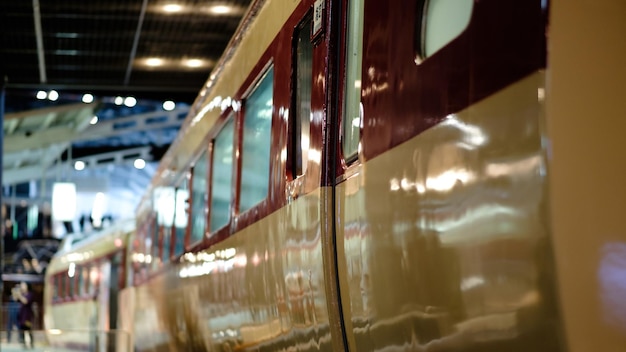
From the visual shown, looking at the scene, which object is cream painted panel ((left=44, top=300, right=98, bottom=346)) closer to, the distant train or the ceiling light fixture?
the ceiling light fixture

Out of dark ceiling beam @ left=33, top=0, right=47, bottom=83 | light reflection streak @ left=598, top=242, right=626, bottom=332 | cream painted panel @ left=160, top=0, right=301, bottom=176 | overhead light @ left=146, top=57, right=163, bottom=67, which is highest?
dark ceiling beam @ left=33, top=0, right=47, bottom=83

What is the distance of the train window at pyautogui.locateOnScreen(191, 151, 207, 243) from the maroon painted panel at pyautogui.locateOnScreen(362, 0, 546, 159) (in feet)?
14.2

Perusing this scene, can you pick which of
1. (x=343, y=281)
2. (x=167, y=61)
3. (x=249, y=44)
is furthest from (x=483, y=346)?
(x=167, y=61)

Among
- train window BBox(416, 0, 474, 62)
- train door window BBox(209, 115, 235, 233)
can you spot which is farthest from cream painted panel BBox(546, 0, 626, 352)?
train door window BBox(209, 115, 235, 233)

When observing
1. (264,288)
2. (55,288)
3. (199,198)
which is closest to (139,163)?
(55,288)

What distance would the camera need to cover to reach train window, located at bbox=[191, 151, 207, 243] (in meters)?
8.05

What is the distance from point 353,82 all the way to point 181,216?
5.97m

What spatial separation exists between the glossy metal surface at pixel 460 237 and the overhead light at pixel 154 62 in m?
14.7

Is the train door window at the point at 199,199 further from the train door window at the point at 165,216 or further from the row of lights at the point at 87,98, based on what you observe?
the row of lights at the point at 87,98

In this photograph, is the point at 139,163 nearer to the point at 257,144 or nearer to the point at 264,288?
the point at 257,144

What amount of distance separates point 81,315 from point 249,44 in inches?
672

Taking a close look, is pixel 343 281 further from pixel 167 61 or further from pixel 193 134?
pixel 167 61

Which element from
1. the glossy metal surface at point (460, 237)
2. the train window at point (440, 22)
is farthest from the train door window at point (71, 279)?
the train window at point (440, 22)

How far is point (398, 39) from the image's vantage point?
11.0 feet
